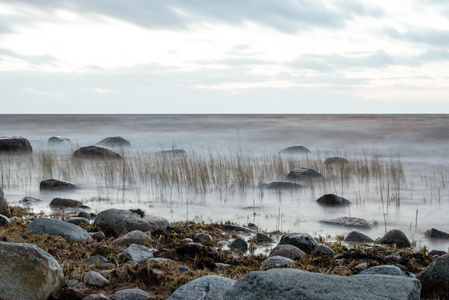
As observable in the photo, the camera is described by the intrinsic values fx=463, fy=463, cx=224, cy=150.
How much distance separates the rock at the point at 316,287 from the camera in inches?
118

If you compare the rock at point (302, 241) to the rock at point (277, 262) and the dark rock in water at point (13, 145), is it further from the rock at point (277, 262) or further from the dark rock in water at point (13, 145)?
the dark rock in water at point (13, 145)

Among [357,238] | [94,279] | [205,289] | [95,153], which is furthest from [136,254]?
[95,153]

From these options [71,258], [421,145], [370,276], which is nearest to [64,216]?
[71,258]

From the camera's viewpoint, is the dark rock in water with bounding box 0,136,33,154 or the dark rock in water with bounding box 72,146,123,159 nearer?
the dark rock in water with bounding box 72,146,123,159

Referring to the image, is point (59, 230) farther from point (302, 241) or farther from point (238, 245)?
point (302, 241)

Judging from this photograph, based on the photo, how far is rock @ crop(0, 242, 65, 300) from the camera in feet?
12.1

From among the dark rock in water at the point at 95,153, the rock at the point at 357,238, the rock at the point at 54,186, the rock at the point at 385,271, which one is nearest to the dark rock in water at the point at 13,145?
the dark rock in water at the point at 95,153

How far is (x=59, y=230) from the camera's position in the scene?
585 cm

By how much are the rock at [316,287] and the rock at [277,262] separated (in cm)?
169

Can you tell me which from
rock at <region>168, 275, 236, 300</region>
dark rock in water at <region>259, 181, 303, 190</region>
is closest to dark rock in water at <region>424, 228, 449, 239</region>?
dark rock in water at <region>259, 181, 303, 190</region>

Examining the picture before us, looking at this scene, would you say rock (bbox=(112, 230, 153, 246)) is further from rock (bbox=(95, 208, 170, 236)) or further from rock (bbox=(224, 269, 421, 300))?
rock (bbox=(224, 269, 421, 300))

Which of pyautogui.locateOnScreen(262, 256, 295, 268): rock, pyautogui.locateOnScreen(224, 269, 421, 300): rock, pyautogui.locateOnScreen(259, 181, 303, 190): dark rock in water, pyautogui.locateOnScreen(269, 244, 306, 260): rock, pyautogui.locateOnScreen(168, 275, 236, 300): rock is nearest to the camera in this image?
pyautogui.locateOnScreen(224, 269, 421, 300): rock

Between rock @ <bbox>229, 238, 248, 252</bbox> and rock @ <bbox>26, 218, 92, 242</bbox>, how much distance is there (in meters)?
1.82

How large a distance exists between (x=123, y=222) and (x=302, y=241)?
8.39ft
